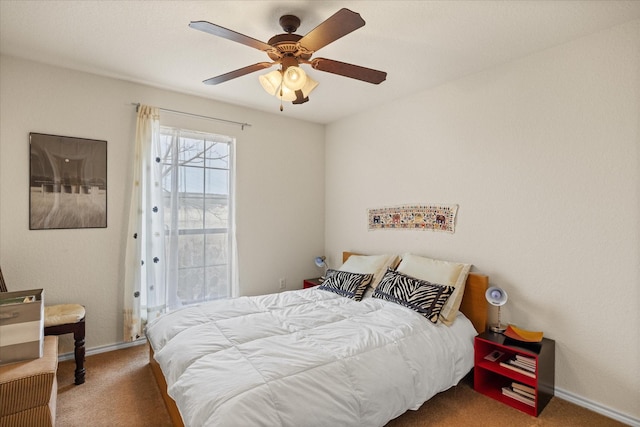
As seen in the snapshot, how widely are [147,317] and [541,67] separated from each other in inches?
159

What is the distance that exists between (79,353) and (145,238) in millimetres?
1061

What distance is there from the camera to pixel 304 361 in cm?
169

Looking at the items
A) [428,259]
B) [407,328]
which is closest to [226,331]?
[407,328]

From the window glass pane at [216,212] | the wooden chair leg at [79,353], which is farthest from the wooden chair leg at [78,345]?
the window glass pane at [216,212]

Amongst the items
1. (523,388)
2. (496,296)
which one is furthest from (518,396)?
(496,296)

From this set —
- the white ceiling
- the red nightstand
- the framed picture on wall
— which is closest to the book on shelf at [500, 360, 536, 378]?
the red nightstand

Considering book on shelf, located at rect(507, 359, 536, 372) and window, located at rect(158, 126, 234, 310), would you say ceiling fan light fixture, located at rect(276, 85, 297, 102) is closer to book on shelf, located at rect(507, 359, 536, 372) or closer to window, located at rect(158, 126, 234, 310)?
window, located at rect(158, 126, 234, 310)

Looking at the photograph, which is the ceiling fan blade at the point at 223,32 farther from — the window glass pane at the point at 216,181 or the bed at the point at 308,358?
the window glass pane at the point at 216,181

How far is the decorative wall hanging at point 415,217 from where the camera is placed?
9.82 ft

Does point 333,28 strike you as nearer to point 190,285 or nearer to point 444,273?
point 444,273

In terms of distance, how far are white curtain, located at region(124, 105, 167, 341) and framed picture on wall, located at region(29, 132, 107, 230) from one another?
0.90 feet

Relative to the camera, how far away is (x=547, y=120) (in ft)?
7.82

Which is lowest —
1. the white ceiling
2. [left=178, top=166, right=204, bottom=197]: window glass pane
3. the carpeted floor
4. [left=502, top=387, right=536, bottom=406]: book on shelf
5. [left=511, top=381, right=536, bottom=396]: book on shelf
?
the carpeted floor

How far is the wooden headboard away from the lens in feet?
8.45
